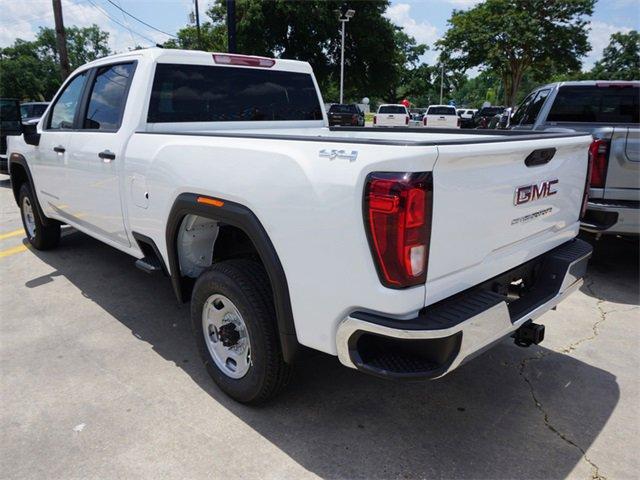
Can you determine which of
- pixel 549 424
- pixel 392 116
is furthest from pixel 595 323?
pixel 392 116

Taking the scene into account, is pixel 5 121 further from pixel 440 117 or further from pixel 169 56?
pixel 440 117

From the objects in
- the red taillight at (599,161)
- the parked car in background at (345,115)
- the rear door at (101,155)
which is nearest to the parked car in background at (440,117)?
the parked car in background at (345,115)

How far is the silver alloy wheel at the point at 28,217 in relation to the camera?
5801mm

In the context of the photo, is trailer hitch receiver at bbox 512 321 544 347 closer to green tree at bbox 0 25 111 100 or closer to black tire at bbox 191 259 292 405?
black tire at bbox 191 259 292 405

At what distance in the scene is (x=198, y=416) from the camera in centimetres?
279

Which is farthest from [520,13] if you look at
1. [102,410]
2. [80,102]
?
[102,410]

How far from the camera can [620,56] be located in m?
75.8

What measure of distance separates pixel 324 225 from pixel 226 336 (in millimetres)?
1127

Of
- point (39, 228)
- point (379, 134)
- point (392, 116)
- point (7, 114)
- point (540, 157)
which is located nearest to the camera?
point (540, 157)

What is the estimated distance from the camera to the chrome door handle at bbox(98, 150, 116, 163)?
3522 mm

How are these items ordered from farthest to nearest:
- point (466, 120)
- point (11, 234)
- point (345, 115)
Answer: point (466, 120) → point (345, 115) → point (11, 234)

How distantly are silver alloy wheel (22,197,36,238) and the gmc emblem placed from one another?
17.8 feet

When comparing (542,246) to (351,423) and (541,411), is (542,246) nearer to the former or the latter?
(541,411)

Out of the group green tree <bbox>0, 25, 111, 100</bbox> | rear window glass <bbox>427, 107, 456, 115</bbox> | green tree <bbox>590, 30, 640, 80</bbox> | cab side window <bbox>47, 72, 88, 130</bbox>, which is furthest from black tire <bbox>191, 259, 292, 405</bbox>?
green tree <bbox>590, 30, 640, 80</bbox>
